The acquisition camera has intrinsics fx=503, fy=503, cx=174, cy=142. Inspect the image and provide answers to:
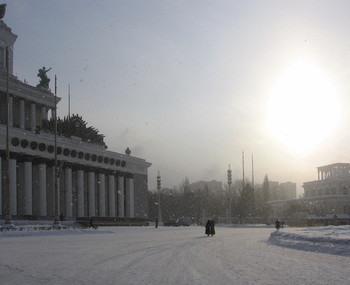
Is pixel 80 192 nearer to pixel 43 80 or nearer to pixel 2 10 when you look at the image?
pixel 43 80

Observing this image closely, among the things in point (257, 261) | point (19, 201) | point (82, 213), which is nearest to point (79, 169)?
point (82, 213)

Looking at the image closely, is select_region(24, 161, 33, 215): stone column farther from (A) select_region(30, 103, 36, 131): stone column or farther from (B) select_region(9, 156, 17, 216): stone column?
(A) select_region(30, 103, 36, 131): stone column

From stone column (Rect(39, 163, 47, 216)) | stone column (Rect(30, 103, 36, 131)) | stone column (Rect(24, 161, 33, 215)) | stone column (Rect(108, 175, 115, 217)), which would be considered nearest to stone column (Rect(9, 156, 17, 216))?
stone column (Rect(24, 161, 33, 215))

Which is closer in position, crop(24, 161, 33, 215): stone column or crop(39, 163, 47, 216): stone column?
crop(24, 161, 33, 215): stone column

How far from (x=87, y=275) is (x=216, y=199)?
433 feet

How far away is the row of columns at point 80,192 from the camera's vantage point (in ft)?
205

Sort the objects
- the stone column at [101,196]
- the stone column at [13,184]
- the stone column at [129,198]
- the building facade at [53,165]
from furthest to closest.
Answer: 1. the stone column at [129,198]
2. the stone column at [101,196]
3. the building facade at [53,165]
4. the stone column at [13,184]

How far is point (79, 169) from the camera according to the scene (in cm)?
7356

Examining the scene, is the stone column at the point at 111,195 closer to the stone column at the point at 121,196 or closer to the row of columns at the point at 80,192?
the row of columns at the point at 80,192

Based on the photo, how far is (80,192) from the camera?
240 ft

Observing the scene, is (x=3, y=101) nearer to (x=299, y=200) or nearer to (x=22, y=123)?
(x=22, y=123)

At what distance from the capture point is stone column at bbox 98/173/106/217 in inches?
3039

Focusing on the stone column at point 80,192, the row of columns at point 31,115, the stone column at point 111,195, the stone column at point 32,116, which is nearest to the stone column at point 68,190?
the stone column at point 80,192

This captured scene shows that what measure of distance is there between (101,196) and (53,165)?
470 inches
